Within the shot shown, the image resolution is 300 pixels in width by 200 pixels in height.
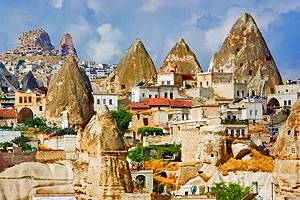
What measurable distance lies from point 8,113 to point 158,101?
1244 centimetres

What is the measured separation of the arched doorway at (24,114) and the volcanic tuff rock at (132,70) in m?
11.0

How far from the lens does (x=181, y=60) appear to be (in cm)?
8800

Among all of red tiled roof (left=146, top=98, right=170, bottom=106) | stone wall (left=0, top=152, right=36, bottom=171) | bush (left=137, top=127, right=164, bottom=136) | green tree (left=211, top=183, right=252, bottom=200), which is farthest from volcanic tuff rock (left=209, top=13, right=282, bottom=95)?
green tree (left=211, top=183, right=252, bottom=200)

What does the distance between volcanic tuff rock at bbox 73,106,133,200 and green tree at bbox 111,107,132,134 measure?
41.1m

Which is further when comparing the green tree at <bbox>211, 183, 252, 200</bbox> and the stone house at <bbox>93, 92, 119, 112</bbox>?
the stone house at <bbox>93, 92, 119, 112</bbox>

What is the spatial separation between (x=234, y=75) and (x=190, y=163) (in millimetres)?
33901

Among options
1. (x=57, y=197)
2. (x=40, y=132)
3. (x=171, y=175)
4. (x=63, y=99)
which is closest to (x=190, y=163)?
(x=171, y=175)

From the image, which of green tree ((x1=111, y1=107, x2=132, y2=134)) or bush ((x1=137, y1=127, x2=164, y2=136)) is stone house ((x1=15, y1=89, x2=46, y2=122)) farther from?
bush ((x1=137, y1=127, x2=164, y2=136))

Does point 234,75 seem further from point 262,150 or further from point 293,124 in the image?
point 293,124

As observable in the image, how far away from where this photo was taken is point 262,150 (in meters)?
46.4

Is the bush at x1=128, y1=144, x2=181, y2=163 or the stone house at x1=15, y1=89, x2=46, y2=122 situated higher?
the stone house at x1=15, y1=89, x2=46, y2=122

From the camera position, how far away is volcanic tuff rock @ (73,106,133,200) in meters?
17.3

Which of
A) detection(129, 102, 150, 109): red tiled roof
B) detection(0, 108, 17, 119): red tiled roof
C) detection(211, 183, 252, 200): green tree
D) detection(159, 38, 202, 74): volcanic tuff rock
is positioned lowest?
detection(211, 183, 252, 200): green tree

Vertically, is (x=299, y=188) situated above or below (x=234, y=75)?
below
